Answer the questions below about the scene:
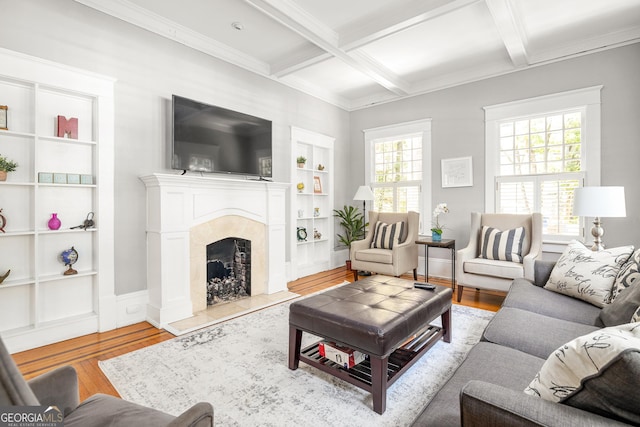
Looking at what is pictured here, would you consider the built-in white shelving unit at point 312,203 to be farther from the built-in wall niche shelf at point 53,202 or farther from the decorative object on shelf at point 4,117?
the decorative object on shelf at point 4,117

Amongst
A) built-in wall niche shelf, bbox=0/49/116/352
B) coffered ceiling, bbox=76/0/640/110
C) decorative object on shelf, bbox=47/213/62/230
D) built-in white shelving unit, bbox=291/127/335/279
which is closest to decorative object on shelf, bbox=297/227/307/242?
built-in white shelving unit, bbox=291/127/335/279

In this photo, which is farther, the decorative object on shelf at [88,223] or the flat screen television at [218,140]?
the flat screen television at [218,140]

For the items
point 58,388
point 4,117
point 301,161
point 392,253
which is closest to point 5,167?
point 4,117

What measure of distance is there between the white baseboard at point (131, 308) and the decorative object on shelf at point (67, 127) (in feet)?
4.83

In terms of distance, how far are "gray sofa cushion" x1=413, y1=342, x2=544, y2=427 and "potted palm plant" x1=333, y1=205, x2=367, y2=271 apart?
370 centimetres

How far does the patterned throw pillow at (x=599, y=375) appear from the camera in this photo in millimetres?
723

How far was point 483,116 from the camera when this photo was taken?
4.32 metres

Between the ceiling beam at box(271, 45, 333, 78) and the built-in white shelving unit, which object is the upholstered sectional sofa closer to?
the built-in white shelving unit

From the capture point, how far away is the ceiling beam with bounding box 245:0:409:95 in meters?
2.78

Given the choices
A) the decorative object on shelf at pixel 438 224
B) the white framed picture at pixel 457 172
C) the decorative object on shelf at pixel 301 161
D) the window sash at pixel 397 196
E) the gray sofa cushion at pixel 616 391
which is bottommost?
the gray sofa cushion at pixel 616 391

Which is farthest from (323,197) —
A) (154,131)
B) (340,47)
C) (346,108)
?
(154,131)

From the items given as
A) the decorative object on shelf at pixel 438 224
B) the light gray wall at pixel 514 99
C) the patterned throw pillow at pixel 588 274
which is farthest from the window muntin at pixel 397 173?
the patterned throw pillow at pixel 588 274

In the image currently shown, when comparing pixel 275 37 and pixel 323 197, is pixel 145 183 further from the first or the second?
pixel 323 197

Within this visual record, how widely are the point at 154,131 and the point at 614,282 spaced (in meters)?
3.94
